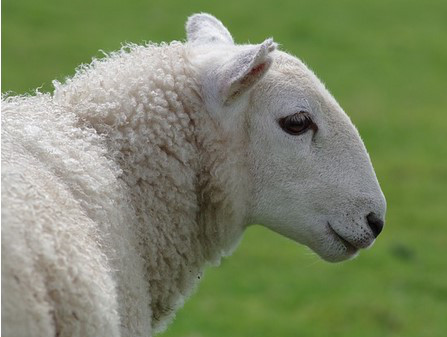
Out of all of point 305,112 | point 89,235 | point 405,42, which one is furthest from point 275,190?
point 405,42

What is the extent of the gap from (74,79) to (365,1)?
765 inches

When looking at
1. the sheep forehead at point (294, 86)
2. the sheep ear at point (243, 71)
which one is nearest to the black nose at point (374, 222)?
the sheep forehead at point (294, 86)

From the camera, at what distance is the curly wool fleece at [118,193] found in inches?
135

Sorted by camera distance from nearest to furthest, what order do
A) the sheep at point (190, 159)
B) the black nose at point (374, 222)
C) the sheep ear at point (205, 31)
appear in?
1. the sheep at point (190, 159)
2. the black nose at point (374, 222)
3. the sheep ear at point (205, 31)

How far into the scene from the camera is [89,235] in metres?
3.73

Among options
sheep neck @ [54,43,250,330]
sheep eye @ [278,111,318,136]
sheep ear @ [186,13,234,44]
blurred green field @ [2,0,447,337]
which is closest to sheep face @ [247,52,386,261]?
sheep eye @ [278,111,318,136]

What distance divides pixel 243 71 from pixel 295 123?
37 centimetres

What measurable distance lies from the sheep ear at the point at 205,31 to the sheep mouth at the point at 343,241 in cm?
102

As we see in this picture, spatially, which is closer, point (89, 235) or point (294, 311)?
point (89, 235)

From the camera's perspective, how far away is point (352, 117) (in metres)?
17.7

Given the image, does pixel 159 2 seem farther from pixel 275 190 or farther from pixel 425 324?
pixel 275 190

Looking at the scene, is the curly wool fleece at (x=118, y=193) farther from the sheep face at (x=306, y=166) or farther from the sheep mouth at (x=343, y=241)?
the sheep mouth at (x=343, y=241)

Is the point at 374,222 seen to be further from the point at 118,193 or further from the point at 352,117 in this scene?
the point at 352,117

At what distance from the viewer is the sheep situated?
13.3ft
